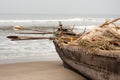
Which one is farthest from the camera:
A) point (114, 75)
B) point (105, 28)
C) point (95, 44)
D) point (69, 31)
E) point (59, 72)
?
point (69, 31)

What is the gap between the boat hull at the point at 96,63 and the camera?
5.69 meters

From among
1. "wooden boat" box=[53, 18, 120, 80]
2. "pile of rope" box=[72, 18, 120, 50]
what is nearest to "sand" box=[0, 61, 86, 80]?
"wooden boat" box=[53, 18, 120, 80]

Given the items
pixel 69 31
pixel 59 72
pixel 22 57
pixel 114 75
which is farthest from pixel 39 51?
pixel 114 75

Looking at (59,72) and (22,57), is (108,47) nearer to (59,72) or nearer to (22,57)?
(59,72)

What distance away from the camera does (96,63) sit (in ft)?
20.6

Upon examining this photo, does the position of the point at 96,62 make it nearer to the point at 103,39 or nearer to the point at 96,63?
the point at 96,63

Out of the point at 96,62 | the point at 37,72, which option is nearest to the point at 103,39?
the point at 96,62

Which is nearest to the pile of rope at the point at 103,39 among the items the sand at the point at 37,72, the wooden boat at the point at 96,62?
the wooden boat at the point at 96,62

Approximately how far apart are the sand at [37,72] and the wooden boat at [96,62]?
22.0 inches

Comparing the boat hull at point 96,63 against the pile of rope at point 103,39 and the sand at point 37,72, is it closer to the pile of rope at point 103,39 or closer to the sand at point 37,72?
the pile of rope at point 103,39

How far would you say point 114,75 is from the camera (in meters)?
5.80

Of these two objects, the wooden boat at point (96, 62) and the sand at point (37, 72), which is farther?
the sand at point (37, 72)

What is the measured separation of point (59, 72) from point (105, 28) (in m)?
2.32

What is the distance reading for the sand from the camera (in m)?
7.93
